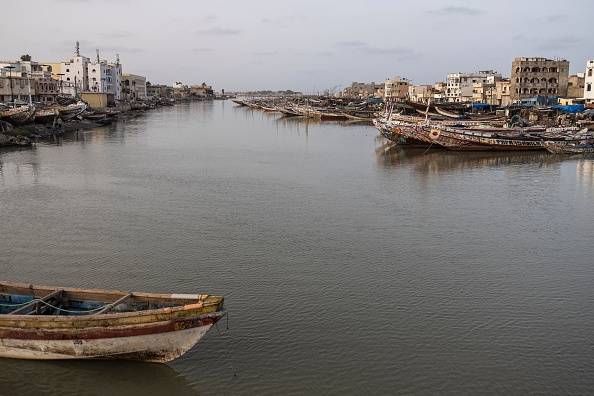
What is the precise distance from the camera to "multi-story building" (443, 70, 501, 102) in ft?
259

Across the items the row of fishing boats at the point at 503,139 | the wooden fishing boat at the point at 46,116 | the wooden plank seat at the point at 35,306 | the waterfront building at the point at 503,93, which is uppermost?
the waterfront building at the point at 503,93

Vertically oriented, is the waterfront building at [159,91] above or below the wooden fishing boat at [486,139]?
above

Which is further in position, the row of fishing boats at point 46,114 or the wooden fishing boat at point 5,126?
the row of fishing boats at point 46,114

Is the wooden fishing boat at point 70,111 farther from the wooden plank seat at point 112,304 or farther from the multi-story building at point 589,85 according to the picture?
the multi-story building at point 589,85

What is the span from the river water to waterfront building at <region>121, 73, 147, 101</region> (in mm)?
75047

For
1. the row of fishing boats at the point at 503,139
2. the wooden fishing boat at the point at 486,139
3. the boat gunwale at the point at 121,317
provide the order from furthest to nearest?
the wooden fishing boat at the point at 486,139, the row of fishing boats at the point at 503,139, the boat gunwale at the point at 121,317

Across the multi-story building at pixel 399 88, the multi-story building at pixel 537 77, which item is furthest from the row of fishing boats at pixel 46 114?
the multi-story building at pixel 399 88

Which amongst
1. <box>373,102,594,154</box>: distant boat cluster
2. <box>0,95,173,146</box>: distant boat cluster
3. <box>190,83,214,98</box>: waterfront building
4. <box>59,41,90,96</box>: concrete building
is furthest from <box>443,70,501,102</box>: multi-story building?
<box>190,83,214,98</box>: waterfront building

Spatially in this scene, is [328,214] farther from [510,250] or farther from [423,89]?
[423,89]

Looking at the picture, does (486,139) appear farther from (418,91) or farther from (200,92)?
(200,92)

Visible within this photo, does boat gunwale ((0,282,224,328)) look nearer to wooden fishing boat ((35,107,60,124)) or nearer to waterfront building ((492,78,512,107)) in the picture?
wooden fishing boat ((35,107,60,124))

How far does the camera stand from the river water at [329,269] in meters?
7.05

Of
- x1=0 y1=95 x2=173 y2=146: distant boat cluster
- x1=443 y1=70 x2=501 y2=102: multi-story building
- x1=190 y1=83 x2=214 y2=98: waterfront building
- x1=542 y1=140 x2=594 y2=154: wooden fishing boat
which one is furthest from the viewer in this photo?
x1=190 y1=83 x2=214 y2=98: waterfront building

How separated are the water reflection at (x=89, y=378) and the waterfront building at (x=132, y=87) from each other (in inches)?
Answer: 3526
